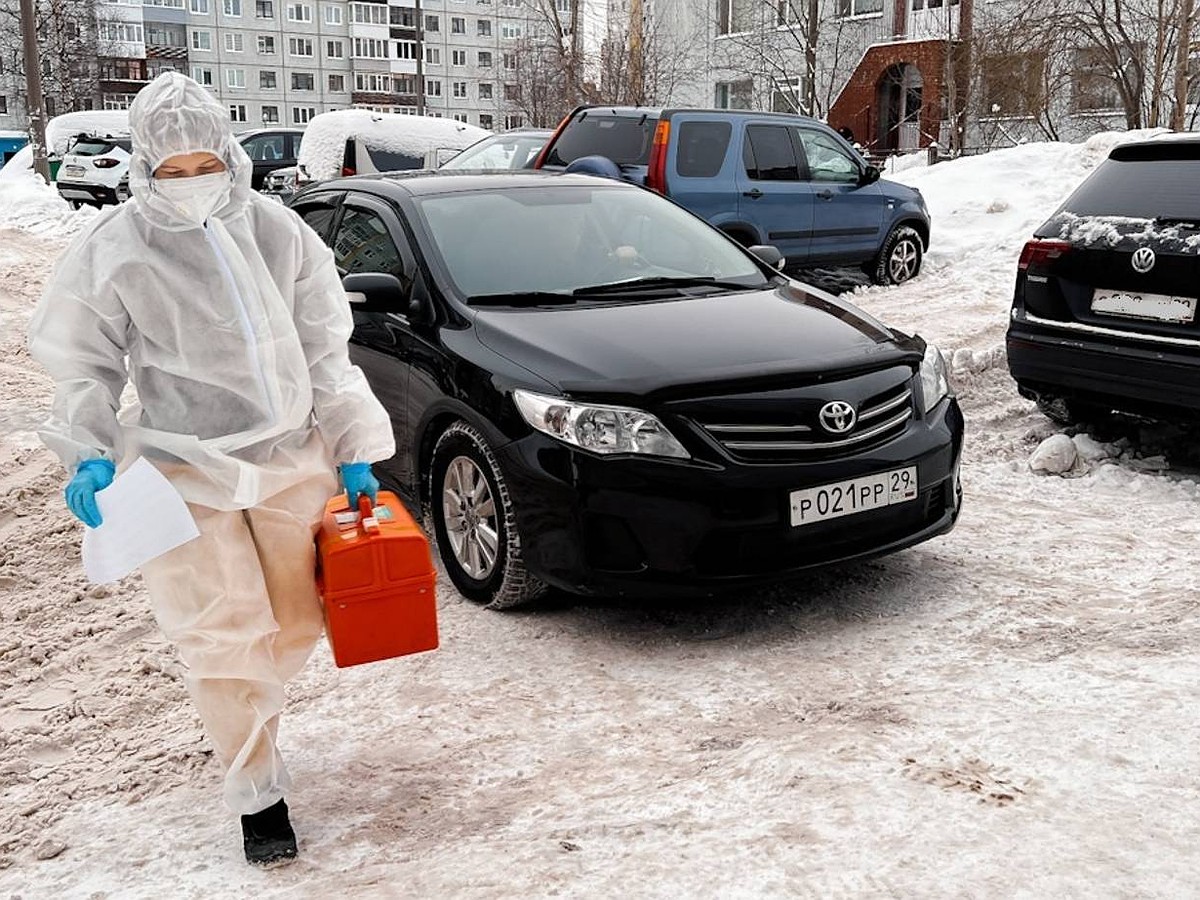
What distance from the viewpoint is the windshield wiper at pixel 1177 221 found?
18.1ft

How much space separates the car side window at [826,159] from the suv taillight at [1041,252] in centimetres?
585

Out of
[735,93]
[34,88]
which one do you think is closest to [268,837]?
[34,88]

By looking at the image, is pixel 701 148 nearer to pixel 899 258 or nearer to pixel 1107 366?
pixel 899 258

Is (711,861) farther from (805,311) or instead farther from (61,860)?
(805,311)

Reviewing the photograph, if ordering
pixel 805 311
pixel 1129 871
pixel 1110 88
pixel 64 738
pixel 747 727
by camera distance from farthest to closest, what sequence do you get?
pixel 1110 88 → pixel 805 311 → pixel 64 738 → pixel 747 727 → pixel 1129 871

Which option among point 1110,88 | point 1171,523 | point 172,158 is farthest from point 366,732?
point 1110,88

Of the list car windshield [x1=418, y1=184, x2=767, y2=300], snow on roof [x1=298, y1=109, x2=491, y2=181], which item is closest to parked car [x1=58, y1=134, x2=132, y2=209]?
snow on roof [x1=298, y1=109, x2=491, y2=181]

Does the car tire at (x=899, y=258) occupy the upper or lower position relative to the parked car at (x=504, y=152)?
lower

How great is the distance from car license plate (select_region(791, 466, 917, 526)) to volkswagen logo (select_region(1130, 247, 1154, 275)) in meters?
2.08

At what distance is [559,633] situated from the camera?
169 inches

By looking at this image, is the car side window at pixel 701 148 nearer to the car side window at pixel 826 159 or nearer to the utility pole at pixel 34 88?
the car side window at pixel 826 159

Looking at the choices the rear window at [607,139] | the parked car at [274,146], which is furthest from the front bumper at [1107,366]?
the parked car at [274,146]

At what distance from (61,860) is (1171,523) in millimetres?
4446

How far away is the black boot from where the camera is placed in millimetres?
2914
